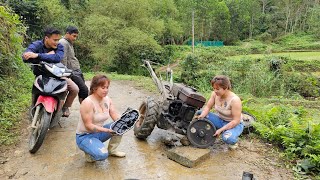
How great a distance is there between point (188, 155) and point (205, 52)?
24531 mm

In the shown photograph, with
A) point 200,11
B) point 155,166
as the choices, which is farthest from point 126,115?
point 200,11

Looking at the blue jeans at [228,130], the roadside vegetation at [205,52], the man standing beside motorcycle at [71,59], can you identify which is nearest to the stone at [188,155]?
the blue jeans at [228,130]

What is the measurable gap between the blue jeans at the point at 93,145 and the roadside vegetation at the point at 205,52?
142 cm

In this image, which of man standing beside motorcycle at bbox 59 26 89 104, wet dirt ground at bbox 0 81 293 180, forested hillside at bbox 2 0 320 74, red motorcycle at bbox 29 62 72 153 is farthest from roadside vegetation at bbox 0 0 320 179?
man standing beside motorcycle at bbox 59 26 89 104

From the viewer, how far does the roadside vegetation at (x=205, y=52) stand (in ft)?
16.2

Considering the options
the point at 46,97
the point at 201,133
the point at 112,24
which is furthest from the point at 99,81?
the point at 112,24

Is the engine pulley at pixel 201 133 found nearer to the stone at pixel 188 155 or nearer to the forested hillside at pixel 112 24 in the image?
the stone at pixel 188 155

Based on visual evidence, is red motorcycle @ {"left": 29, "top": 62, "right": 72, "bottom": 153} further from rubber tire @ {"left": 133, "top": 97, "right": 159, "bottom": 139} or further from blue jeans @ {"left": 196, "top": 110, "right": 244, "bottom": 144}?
blue jeans @ {"left": 196, "top": 110, "right": 244, "bottom": 144}

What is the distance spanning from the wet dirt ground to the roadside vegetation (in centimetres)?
35

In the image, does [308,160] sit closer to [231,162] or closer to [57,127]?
[231,162]

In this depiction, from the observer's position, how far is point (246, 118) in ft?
16.5

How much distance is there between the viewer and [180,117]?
4.11 m

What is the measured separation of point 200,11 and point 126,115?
39.6 metres

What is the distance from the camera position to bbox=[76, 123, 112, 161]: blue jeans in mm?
3340
